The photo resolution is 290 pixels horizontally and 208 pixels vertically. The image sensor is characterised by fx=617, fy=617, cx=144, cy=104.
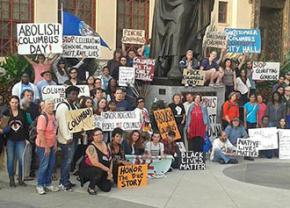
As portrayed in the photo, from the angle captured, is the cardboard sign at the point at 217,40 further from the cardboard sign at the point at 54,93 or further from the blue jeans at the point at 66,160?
the blue jeans at the point at 66,160

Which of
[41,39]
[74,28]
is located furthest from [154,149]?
[74,28]

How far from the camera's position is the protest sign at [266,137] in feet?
43.9

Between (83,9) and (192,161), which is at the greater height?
(83,9)

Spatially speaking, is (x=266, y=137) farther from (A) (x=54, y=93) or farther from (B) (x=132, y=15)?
(B) (x=132, y=15)

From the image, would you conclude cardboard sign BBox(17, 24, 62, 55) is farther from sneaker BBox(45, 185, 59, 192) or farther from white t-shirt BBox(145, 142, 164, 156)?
sneaker BBox(45, 185, 59, 192)

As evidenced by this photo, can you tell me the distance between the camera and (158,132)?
1233cm

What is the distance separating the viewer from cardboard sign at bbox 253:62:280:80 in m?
15.5

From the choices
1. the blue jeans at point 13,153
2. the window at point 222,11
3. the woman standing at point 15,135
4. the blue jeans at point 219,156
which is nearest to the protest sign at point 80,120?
the woman standing at point 15,135

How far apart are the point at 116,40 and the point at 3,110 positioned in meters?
16.3

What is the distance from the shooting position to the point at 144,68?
45.0 feet

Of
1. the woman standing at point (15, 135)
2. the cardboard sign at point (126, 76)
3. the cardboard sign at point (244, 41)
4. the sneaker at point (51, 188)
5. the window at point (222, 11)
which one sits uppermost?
the window at point (222, 11)

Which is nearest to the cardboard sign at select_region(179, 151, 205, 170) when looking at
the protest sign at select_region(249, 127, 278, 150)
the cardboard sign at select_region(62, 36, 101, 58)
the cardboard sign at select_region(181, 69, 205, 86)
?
the protest sign at select_region(249, 127, 278, 150)

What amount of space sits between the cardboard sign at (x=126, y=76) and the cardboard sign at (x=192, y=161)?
2337 millimetres

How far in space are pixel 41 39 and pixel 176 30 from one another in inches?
130
